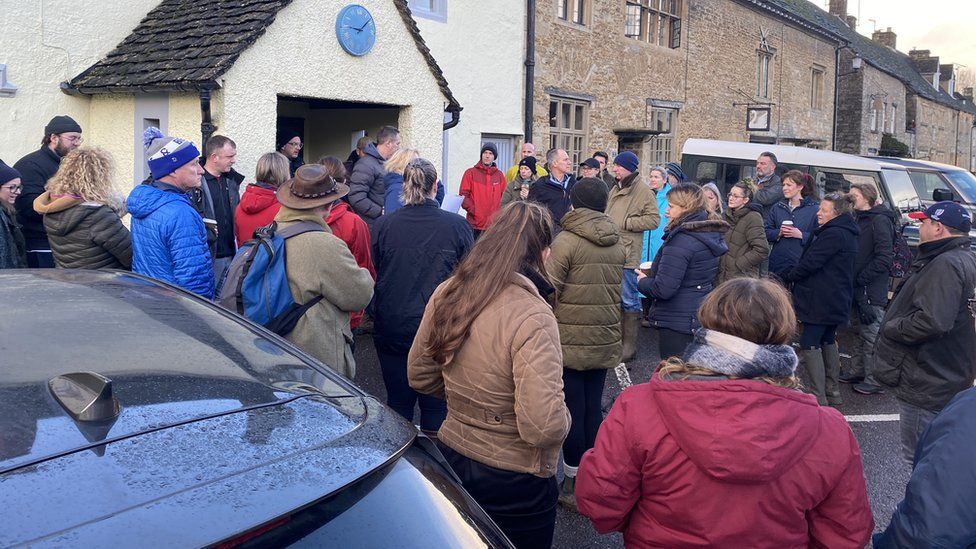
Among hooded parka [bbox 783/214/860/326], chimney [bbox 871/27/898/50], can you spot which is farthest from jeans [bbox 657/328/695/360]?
chimney [bbox 871/27/898/50]

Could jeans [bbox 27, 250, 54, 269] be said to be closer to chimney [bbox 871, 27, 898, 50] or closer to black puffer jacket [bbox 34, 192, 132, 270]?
black puffer jacket [bbox 34, 192, 132, 270]

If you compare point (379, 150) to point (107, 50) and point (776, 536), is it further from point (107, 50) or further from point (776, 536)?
point (776, 536)

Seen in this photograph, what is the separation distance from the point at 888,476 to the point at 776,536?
139 inches

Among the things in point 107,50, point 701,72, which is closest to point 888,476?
point 107,50

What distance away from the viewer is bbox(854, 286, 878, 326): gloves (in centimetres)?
735

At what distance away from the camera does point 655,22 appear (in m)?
17.5

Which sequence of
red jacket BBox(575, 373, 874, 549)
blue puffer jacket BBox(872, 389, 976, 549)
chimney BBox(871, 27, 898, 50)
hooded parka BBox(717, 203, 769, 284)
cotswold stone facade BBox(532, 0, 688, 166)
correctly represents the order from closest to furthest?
1. blue puffer jacket BBox(872, 389, 976, 549)
2. red jacket BBox(575, 373, 874, 549)
3. hooded parka BBox(717, 203, 769, 284)
4. cotswold stone facade BBox(532, 0, 688, 166)
5. chimney BBox(871, 27, 898, 50)

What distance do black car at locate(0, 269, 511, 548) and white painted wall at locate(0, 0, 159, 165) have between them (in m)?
6.23

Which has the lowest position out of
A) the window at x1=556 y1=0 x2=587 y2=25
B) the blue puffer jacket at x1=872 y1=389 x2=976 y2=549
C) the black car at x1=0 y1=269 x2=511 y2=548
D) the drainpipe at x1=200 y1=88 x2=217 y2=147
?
the blue puffer jacket at x1=872 y1=389 x2=976 y2=549

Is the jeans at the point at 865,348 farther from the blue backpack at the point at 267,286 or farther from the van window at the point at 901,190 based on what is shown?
the blue backpack at the point at 267,286

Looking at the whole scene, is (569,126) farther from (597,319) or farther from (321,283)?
(321,283)

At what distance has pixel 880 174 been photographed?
39.7 ft

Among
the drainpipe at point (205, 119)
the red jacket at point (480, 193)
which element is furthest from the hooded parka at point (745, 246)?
the drainpipe at point (205, 119)

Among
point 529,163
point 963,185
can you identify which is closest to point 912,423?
point 529,163
